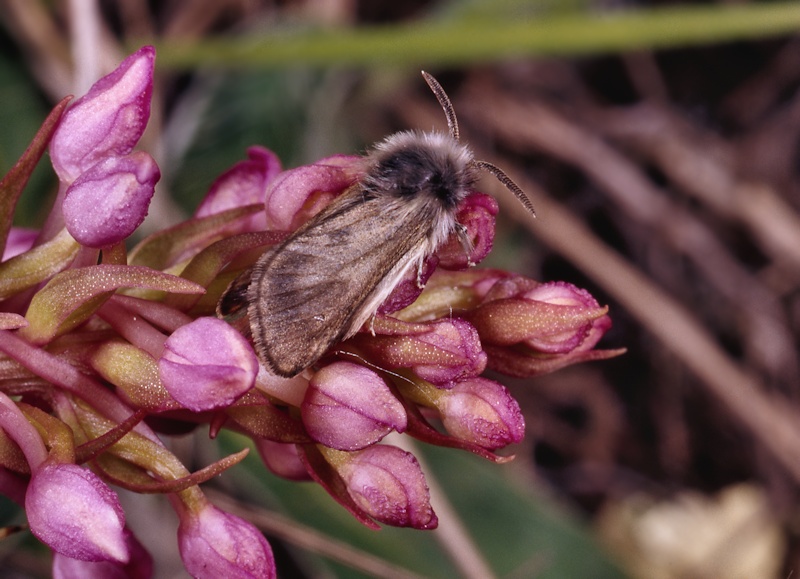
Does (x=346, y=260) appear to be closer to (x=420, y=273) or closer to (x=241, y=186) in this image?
(x=420, y=273)

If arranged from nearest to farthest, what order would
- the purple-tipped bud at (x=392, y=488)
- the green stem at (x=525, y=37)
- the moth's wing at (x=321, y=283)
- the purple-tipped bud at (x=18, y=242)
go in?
the moth's wing at (x=321, y=283), the purple-tipped bud at (x=392, y=488), the purple-tipped bud at (x=18, y=242), the green stem at (x=525, y=37)

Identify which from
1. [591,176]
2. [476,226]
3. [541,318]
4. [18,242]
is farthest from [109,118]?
[591,176]

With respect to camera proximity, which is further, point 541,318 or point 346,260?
point 541,318

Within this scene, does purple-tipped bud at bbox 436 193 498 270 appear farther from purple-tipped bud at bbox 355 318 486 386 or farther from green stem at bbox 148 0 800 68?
green stem at bbox 148 0 800 68

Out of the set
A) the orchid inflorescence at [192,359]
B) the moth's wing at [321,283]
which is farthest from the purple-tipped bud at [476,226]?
the moth's wing at [321,283]

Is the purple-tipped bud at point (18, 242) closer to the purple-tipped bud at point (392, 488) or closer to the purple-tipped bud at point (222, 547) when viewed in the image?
the purple-tipped bud at point (222, 547)

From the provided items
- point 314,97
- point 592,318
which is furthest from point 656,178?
point 592,318
